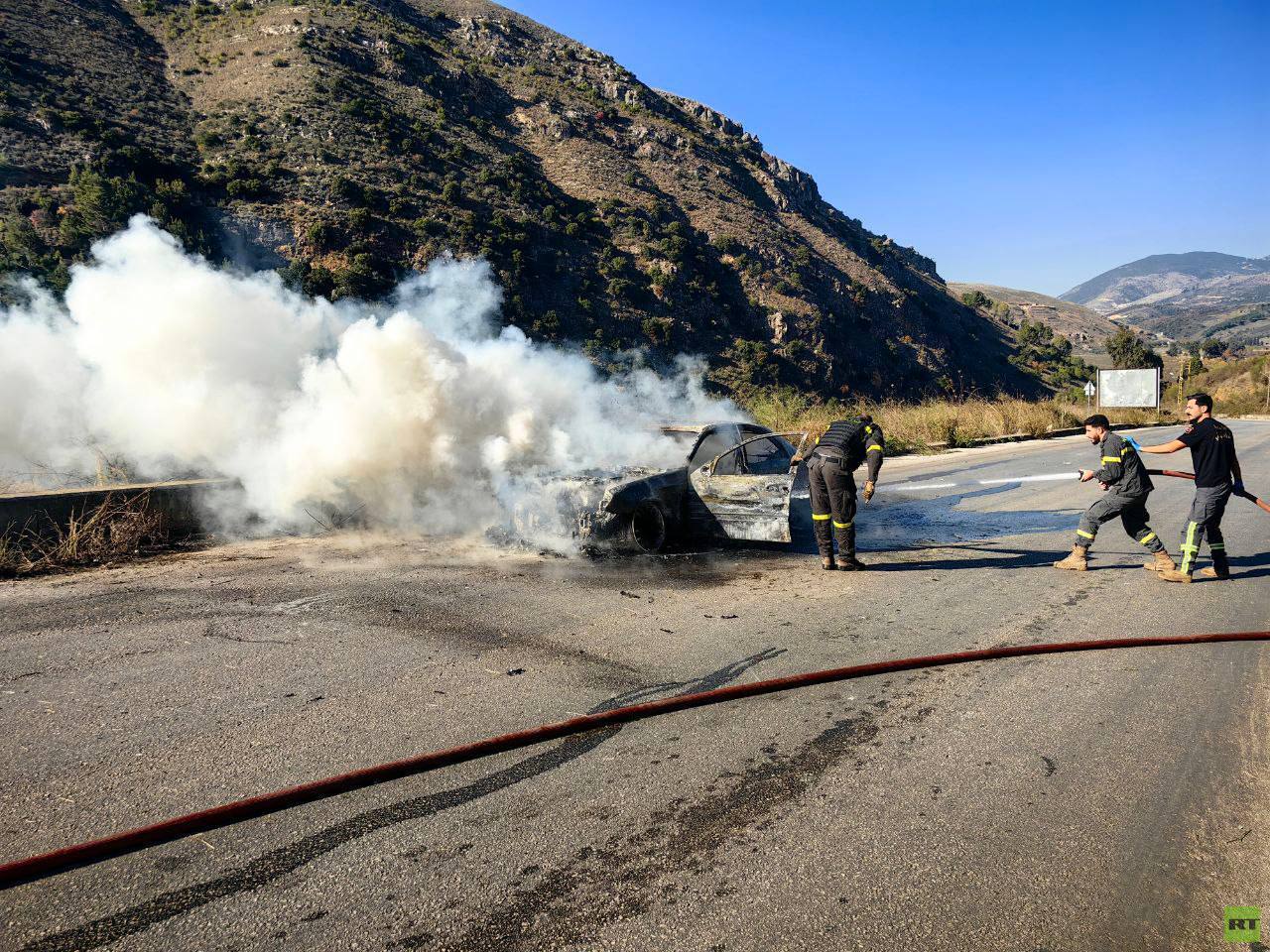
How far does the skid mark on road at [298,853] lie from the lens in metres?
2.25

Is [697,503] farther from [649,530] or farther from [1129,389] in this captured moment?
[1129,389]

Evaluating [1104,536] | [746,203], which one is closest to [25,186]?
[1104,536]

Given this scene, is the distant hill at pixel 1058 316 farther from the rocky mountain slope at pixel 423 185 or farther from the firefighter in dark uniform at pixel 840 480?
the firefighter in dark uniform at pixel 840 480

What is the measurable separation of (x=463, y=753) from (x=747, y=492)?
4.88m

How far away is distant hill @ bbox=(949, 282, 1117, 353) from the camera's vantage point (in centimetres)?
10056

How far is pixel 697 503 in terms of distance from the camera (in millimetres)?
7906

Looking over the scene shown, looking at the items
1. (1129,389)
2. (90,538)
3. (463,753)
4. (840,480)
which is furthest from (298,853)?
(1129,389)

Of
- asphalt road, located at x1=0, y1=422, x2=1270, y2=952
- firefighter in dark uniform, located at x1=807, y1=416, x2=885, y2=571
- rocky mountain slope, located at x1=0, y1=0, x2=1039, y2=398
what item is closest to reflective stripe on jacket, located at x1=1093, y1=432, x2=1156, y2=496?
asphalt road, located at x1=0, y1=422, x2=1270, y2=952

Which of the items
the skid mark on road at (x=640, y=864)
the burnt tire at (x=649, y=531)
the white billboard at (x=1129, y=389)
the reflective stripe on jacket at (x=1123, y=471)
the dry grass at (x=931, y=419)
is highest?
the white billboard at (x=1129, y=389)

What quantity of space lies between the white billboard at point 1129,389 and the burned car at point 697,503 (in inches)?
1446

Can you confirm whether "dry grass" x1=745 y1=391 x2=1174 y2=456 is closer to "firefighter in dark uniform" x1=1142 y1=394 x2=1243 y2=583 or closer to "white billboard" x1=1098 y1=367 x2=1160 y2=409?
"firefighter in dark uniform" x1=1142 y1=394 x2=1243 y2=583

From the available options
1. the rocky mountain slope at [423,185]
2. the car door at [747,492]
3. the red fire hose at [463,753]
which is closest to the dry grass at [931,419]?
the car door at [747,492]

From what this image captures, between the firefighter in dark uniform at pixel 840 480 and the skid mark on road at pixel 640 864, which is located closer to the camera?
the skid mark on road at pixel 640 864

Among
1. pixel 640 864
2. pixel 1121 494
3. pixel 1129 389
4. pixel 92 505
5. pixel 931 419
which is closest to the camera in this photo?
pixel 640 864
